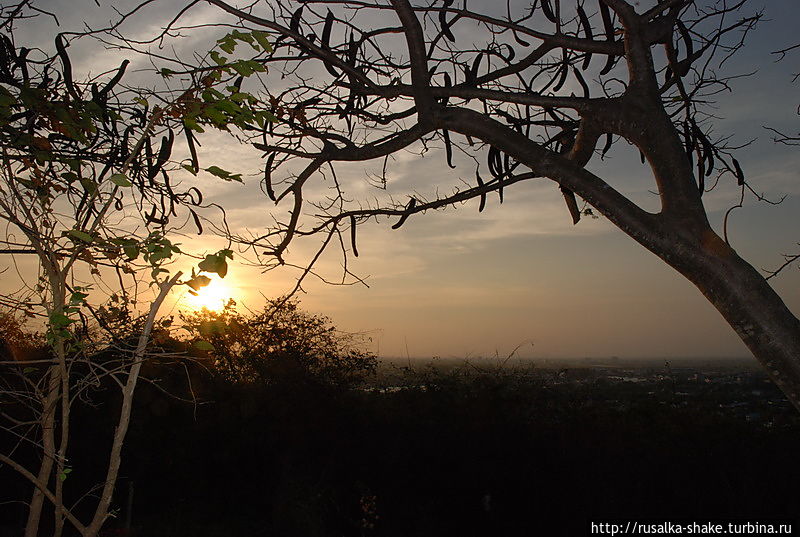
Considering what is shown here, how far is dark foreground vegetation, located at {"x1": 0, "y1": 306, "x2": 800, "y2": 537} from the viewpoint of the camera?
269 inches

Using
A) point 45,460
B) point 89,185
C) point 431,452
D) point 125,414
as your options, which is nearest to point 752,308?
point 125,414

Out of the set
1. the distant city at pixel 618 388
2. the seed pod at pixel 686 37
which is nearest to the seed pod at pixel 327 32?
the seed pod at pixel 686 37

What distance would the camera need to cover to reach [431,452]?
318 inches

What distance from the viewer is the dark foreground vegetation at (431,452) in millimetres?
6832

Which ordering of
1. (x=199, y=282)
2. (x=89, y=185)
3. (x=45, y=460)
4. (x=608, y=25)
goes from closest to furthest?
(x=199, y=282)
(x=89, y=185)
(x=45, y=460)
(x=608, y=25)

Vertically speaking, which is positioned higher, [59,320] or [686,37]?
[686,37]

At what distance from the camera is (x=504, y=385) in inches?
325

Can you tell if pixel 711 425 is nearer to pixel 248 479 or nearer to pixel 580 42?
pixel 580 42

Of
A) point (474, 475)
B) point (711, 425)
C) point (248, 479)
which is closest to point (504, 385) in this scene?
point (474, 475)

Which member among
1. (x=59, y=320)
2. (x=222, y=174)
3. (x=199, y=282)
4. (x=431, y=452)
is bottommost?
(x=431, y=452)

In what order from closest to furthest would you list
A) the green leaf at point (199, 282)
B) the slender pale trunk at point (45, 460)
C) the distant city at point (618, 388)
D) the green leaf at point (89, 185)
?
the green leaf at point (199, 282) → the green leaf at point (89, 185) → the slender pale trunk at point (45, 460) → the distant city at point (618, 388)

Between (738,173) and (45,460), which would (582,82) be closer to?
(738,173)

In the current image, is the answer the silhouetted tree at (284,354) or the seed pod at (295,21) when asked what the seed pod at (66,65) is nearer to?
the seed pod at (295,21)

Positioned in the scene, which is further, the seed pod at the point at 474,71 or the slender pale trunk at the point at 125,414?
the seed pod at the point at 474,71
